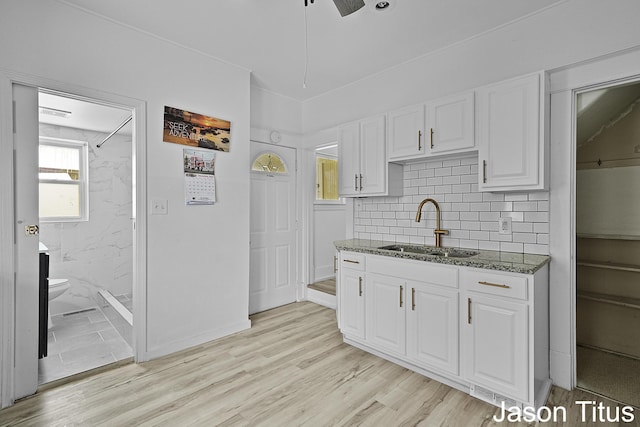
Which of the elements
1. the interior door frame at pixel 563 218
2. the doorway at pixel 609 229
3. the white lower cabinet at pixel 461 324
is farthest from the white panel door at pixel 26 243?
the doorway at pixel 609 229

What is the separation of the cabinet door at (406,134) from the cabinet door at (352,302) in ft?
3.83

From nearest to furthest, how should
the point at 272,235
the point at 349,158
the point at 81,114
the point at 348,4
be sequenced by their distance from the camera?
the point at 348,4
the point at 349,158
the point at 81,114
the point at 272,235

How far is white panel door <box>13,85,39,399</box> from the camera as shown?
6.84ft

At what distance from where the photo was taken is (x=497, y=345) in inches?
78.7

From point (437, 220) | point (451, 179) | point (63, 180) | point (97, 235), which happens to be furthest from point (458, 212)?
point (63, 180)

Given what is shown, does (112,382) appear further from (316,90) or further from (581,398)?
(316,90)

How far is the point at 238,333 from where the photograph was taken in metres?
3.21

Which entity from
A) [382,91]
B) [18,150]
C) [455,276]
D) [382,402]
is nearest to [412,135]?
[382,91]

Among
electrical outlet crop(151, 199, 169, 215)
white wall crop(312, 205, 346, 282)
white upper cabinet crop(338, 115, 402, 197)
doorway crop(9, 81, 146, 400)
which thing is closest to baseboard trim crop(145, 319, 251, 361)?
doorway crop(9, 81, 146, 400)

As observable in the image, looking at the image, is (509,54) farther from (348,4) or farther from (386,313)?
(386,313)

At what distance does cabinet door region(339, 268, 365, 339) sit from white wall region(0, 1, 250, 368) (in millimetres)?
1086

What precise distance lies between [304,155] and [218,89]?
4.96 ft

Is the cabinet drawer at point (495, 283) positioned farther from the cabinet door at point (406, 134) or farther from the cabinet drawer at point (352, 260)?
the cabinet door at point (406, 134)

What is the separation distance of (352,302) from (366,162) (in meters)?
1.39
